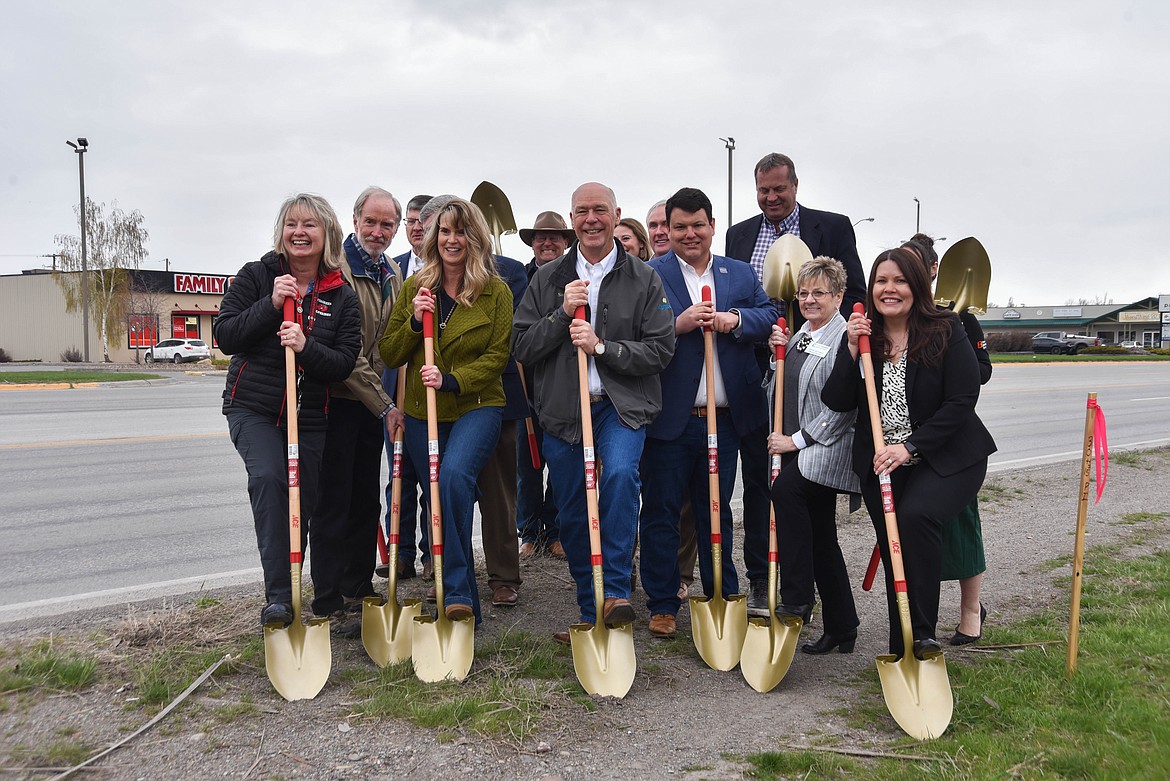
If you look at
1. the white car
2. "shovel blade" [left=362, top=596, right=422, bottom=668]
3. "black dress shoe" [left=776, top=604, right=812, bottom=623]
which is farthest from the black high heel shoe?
the white car

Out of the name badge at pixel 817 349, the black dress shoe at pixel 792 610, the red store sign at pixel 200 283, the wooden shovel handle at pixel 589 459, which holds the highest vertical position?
the red store sign at pixel 200 283

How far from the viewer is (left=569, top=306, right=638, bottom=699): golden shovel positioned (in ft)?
13.1

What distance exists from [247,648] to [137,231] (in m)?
46.5

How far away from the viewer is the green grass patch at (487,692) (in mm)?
3580

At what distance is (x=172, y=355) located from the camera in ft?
146

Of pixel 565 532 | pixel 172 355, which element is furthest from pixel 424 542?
pixel 172 355

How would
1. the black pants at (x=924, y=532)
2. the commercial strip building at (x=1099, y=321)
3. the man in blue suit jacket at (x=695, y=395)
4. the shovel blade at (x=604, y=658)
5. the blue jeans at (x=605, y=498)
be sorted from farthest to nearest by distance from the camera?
the commercial strip building at (x=1099, y=321)
the man in blue suit jacket at (x=695, y=395)
the blue jeans at (x=605, y=498)
the black pants at (x=924, y=532)
the shovel blade at (x=604, y=658)

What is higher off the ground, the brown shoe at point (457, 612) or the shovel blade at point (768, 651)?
Result: the brown shoe at point (457, 612)

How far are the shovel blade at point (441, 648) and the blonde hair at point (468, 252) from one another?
1588 mm

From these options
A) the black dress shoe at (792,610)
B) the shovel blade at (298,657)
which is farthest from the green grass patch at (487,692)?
the black dress shoe at (792,610)

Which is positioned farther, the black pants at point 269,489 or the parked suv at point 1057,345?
the parked suv at point 1057,345

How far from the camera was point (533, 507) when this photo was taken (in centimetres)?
657

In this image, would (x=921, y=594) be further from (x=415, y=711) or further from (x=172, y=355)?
(x=172, y=355)

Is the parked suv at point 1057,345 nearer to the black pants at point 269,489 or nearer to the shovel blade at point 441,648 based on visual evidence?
the shovel blade at point 441,648
